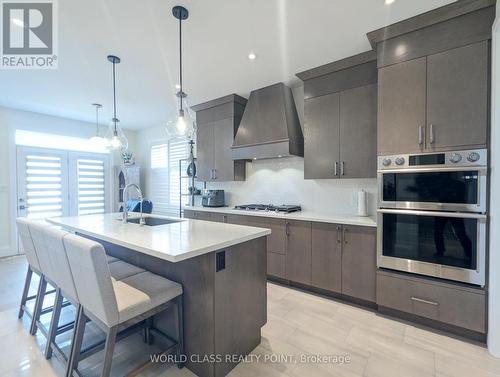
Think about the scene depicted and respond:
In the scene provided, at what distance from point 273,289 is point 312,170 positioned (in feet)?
5.25

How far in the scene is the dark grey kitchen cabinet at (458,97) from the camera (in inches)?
75.1

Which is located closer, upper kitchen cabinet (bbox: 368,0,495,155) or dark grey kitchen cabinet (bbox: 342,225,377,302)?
upper kitchen cabinet (bbox: 368,0,495,155)

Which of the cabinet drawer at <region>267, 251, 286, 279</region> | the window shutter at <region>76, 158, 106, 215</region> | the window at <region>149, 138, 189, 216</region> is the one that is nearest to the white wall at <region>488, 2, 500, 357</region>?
the cabinet drawer at <region>267, 251, 286, 279</region>

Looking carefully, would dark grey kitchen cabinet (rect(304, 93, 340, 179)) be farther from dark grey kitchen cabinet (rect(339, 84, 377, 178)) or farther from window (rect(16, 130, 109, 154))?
window (rect(16, 130, 109, 154))

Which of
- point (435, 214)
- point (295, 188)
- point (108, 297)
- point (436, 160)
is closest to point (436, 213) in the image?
point (435, 214)

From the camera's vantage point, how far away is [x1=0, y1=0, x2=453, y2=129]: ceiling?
76.3 inches

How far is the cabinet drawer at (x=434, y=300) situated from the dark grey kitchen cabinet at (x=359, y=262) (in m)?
0.11

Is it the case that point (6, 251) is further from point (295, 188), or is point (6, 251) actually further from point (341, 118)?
point (341, 118)

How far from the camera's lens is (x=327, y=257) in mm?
2729

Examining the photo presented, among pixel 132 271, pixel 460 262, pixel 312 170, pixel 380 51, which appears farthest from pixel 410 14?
pixel 132 271

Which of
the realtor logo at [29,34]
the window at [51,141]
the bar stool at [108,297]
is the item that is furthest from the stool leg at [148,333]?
the window at [51,141]

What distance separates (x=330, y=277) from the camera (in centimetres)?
272

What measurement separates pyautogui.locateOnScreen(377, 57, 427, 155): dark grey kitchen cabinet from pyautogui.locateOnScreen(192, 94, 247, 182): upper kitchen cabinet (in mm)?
2187

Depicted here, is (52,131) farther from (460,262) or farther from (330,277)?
(460,262)
